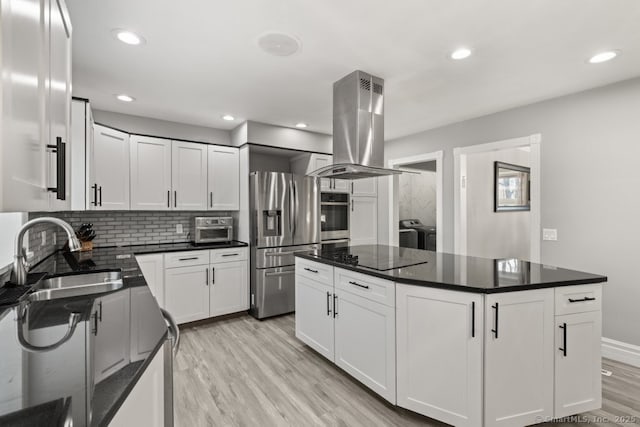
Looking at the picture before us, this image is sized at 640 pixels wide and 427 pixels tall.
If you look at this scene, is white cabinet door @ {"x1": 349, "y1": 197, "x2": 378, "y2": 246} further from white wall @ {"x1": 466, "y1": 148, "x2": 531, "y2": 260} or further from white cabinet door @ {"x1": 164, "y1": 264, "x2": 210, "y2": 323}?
white cabinet door @ {"x1": 164, "y1": 264, "x2": 210, "y2": 323}

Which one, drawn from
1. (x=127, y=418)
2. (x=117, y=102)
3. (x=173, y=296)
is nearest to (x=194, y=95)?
(x=117, y=102)

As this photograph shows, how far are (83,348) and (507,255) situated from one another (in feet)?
17.4

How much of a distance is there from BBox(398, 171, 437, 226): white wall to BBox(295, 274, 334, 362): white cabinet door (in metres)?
4.58

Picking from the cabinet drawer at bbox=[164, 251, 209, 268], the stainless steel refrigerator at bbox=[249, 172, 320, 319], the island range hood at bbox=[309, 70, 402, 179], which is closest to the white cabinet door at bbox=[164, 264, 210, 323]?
the cabinet drawer at bbox=[164, 251, 209, 268]

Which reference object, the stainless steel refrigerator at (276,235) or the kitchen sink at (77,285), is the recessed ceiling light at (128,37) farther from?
the stainless steel refrigerator at (276,235)

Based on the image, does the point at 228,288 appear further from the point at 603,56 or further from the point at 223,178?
the point at 603,56

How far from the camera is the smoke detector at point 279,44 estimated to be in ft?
6.67

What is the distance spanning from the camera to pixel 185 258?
11.6ft

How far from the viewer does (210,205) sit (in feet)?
12.8

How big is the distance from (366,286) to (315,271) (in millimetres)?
659

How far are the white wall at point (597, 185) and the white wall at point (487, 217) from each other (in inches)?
33.2

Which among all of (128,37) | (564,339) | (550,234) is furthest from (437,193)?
(128,37)

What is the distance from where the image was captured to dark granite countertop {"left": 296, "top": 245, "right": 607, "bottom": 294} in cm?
171

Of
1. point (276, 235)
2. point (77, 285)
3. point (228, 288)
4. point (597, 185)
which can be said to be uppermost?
point (597, 185)
